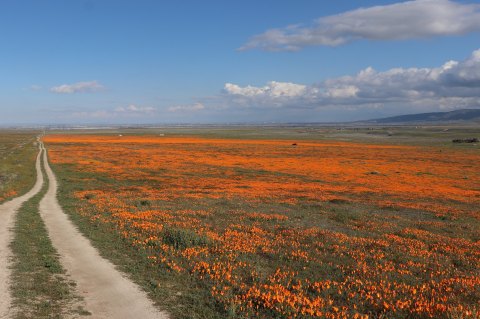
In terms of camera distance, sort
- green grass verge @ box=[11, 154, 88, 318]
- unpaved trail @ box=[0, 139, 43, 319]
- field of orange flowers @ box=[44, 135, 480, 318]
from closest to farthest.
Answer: green grass verge @ box=[11, 154, 88, 318], unpaved trail @ box=[0, 139, 43, 319], field of orange flowers @ box=[44, 135, 480, 318]

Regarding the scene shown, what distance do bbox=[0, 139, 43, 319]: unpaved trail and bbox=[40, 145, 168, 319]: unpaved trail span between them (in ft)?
6.15

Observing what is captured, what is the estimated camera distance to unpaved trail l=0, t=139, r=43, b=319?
1091 cm

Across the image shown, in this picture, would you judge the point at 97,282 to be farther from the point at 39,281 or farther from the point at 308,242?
the point at 308,242

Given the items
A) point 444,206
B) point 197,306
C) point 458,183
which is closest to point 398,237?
point 197,306

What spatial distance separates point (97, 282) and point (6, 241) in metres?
7.85

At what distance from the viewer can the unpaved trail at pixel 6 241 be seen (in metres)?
10.9

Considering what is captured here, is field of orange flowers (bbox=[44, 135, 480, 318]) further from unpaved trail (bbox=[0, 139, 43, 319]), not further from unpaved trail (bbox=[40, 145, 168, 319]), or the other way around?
unpaved trail (bbox=[0, 139, 43, 319])

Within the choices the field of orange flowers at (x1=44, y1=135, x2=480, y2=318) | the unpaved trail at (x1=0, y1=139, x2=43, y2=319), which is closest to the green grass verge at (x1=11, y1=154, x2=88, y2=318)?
the unpaved trail at (x1=0, y1=139, x2=43, y2=319)

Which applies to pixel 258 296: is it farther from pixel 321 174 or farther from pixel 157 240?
pixel 321 174

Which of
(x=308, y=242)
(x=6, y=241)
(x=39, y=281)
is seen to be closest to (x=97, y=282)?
(x=39, y=281)

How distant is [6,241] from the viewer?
17.7 metres

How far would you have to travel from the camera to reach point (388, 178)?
175ft

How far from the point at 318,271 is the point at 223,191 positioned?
23.9 m

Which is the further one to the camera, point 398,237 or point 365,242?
point 398,237
